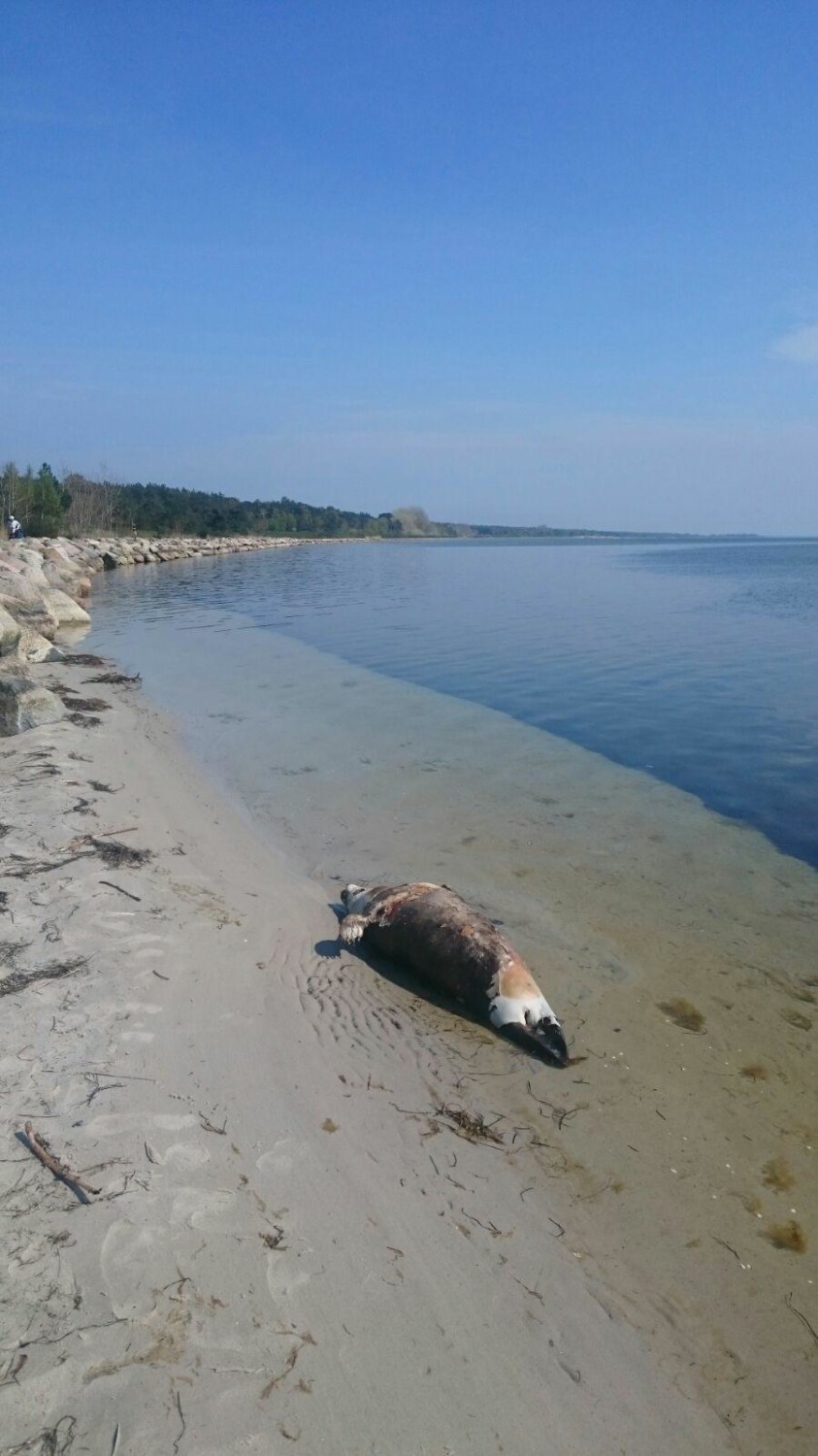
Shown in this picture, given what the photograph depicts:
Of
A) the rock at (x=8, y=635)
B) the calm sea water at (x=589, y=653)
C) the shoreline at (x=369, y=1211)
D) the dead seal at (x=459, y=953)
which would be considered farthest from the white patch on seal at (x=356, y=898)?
the rock at (x=8, y=635)

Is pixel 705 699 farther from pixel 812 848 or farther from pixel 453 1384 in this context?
pixel 453 1384

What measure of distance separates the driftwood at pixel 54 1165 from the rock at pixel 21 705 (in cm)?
816

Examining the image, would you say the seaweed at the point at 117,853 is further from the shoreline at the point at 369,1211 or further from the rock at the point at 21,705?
the rock at the point at 21,705

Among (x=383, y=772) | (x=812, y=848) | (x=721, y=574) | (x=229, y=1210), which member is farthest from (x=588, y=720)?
(x=721, y=574)

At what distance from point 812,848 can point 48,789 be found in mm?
8089

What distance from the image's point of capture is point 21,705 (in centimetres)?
1098

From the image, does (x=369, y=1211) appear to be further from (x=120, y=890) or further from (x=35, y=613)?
(x=35, y=613)

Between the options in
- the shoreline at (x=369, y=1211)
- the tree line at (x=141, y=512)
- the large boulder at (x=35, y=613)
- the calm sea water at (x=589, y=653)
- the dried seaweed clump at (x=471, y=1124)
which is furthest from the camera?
the tree line at (x=141, y=512)

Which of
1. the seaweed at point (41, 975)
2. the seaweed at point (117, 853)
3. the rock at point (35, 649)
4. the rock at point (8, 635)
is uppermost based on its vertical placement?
the rock at point (8, 635)

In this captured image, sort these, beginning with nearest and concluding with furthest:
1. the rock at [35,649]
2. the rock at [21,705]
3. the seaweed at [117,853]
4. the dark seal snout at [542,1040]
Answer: the dark seal snout at [542,1040]
the seaweed at [117,853]
the rock at [21,705]
the rock at [35,649]

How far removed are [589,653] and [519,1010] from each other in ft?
52.7

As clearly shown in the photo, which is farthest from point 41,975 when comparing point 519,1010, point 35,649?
point 35,649

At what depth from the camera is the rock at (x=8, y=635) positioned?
13914 mm

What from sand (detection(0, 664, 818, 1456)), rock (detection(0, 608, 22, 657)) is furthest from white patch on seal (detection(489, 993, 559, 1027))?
rock (detection(0, 608, 22, 657))
